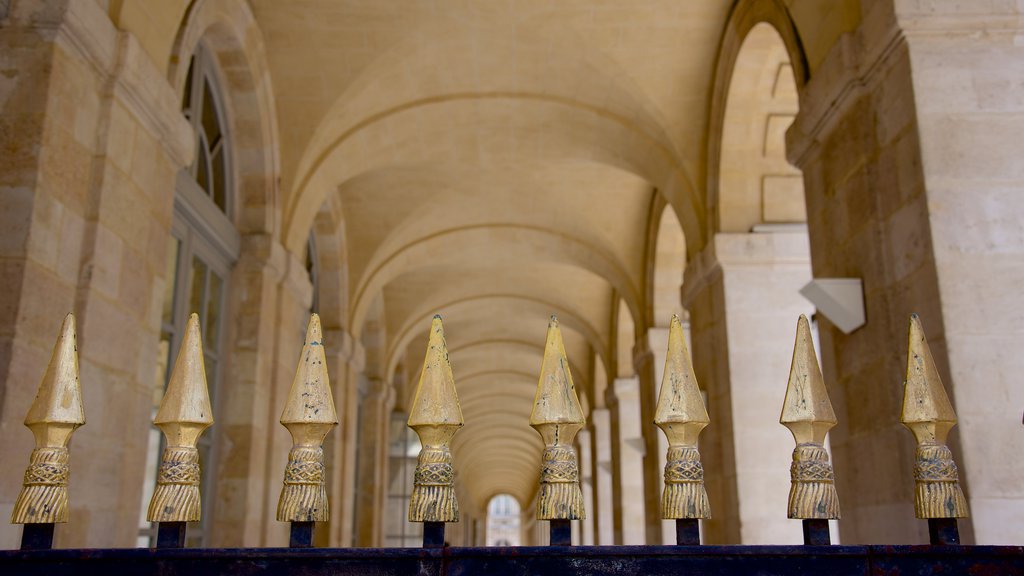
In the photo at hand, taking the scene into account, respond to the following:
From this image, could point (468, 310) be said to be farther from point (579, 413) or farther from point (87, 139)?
point (579, 413)

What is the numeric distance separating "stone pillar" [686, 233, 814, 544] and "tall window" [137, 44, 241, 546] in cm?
453

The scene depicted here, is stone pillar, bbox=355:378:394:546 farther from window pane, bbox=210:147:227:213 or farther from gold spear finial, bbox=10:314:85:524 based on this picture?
gold spear finial, bbox=10:314:85:524

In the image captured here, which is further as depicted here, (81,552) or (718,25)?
(718,25)

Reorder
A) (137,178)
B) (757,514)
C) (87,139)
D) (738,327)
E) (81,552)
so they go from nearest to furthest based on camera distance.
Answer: (81,552) → (87,139) → (137,178) → (757,514) → (738,327)

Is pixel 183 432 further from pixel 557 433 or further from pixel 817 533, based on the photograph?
pixel 817 533

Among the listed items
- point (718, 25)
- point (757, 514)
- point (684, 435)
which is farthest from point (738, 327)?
point (684, 435)

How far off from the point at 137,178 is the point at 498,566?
13.8 feet

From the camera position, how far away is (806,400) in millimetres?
1810

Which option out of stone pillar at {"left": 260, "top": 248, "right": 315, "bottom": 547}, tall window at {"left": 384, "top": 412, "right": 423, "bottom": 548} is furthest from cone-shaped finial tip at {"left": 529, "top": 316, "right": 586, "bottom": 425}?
tall window at {"left": 384, "top": 412, "right": 423, "bottom": 548}

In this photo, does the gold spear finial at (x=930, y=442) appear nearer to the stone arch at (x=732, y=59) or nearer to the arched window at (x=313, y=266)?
the stone arch at (x=732, y=59)

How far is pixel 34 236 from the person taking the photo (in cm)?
415

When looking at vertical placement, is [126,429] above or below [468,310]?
below

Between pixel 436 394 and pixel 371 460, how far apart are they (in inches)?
573

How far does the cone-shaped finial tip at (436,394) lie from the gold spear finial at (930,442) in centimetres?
90
